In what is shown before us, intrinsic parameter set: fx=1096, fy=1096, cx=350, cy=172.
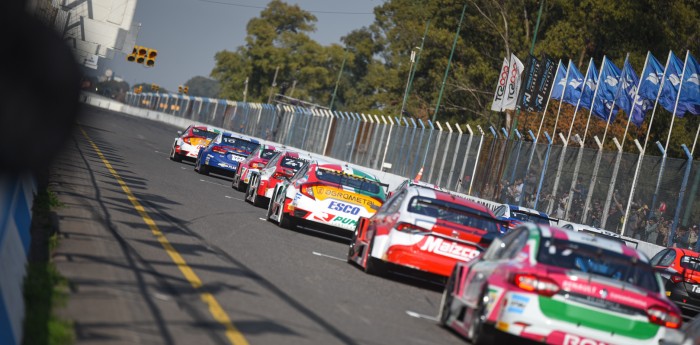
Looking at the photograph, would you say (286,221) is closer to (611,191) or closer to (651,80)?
(611,191)

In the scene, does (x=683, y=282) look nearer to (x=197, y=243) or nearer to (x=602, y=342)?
(x=197, y=243)

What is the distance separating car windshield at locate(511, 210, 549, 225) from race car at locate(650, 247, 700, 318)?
4481 mm

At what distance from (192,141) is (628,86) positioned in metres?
15.1

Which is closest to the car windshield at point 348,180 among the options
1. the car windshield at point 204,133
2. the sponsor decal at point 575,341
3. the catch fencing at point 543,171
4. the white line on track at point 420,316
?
the catch fencing at point 543,171

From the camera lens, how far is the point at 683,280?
749 inches

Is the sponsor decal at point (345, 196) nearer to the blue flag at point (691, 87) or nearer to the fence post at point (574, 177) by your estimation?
the fence post at point (574, 177)

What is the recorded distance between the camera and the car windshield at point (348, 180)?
58.8ft

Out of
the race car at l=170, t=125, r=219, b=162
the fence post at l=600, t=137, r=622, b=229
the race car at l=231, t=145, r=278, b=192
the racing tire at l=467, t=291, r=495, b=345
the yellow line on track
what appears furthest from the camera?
the race car at l=170, t=125, r=219, b=162

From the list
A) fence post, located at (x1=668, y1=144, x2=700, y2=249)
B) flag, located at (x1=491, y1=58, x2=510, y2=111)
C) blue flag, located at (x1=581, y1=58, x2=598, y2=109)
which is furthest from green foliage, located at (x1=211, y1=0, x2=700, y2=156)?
fence post, located at (x1=668, y1=144, x2=700, y2=249)

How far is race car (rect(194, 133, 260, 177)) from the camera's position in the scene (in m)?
31.9

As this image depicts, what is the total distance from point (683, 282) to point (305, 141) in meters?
51.3

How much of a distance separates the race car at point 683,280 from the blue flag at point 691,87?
1412 centimetres

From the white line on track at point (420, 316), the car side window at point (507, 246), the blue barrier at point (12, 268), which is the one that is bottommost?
the white line on track at point (420, 316)

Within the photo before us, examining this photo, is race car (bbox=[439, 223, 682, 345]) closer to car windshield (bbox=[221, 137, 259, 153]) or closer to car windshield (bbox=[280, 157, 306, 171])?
car windshield (bbox=[280, 157, 306, 171])
